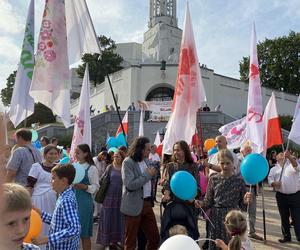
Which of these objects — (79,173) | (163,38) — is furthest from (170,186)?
(163,38)

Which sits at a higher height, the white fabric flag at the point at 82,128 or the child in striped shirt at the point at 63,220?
the white fabric flag at the point at 82,128

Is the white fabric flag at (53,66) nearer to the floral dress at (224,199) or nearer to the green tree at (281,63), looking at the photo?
the floral dress at (224,199)

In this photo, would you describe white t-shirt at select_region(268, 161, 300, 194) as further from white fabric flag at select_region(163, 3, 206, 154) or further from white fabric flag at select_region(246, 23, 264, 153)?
white fabric flag at select_region(163, 3, 206, 154)

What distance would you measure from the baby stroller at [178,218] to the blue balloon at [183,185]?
0.23 metres

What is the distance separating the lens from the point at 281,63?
2126 inches

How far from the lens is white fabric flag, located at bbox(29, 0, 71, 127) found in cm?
666

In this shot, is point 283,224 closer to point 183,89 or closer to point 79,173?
point 183,89

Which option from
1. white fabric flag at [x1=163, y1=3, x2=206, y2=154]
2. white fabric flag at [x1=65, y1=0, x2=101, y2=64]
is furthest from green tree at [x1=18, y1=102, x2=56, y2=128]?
white fabric flag at [x1=163, y1=3, x2=206, y2=154]

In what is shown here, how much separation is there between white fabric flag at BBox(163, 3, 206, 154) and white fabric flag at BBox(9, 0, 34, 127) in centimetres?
267

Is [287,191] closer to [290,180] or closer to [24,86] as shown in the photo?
[290,180]

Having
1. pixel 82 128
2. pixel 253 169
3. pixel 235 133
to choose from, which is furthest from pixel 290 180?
pixel 235 133

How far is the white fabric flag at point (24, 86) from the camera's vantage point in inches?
289

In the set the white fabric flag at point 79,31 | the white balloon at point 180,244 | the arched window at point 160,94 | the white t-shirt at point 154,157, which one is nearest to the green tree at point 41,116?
the arched window at point 160,94

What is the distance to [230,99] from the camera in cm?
4366
